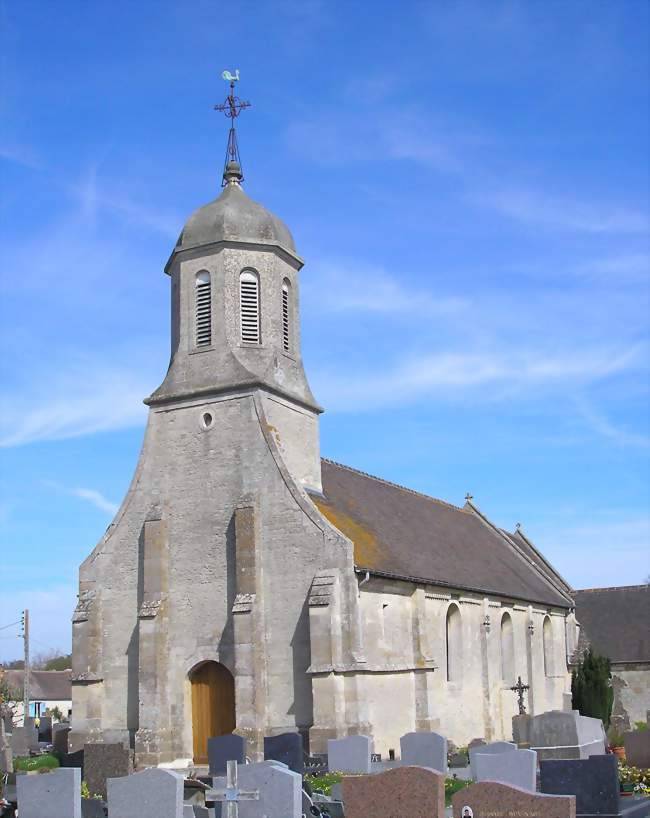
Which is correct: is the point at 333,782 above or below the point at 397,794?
below

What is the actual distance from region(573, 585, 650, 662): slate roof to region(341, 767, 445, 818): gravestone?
3423cm

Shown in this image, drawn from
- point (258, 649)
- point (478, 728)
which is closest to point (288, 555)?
point (258, 649)

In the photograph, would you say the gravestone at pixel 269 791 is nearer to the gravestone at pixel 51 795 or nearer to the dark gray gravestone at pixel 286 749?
the gravestone at pixel 51 795

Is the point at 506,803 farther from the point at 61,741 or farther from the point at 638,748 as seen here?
the point at 61,741

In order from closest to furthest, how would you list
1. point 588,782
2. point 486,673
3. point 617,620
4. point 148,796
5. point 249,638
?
1. point 148,796
2. point 588,782
3. point 249,638
4. point 486,673
5. point 617,620

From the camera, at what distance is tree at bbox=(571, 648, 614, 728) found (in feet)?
126

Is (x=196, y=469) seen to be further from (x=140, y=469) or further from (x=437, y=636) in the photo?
(x=437, y=636)

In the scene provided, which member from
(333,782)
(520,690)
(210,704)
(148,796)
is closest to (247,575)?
(210,704)

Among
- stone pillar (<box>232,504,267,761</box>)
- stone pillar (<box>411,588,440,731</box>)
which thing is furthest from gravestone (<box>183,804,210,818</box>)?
stone pillar (<box>411,588,440,731</box>)

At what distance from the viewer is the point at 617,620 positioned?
46.7 meters

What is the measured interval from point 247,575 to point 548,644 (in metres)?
19.9

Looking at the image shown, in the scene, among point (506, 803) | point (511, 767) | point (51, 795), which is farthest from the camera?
point (511, 767)

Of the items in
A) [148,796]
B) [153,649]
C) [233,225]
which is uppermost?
[233,225]

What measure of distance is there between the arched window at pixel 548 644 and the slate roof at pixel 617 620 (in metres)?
4.94
